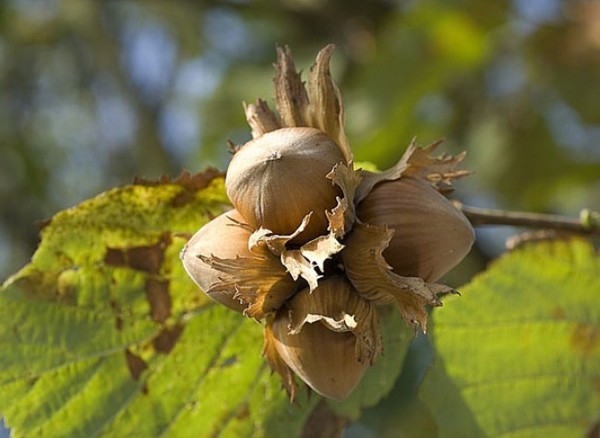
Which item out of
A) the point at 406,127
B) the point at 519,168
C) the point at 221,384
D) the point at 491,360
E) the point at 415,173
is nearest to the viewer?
the point at 415,173

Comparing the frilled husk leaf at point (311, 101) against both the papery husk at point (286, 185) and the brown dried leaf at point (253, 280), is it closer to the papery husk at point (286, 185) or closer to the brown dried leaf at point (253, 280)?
the papery husk at point (286, 185)

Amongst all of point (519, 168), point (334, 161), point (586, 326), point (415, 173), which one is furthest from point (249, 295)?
point (519, 168)

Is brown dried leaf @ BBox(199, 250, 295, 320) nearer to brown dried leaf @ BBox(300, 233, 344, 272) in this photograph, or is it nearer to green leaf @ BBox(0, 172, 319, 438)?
brown dried leaf @ BBox(300, 233, 344, 272)

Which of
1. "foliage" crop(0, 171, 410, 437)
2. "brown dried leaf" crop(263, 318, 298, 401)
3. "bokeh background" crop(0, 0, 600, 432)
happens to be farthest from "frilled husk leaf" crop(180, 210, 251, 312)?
"bokeh background" crop(0, 0, 600, 432)

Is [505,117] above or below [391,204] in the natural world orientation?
below

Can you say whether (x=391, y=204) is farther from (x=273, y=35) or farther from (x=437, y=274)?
(x=273, y=35)

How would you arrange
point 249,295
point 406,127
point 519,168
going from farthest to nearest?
point 519,168 < point 406,127 < point 249,295
